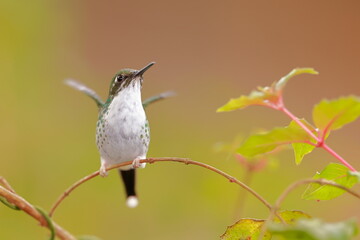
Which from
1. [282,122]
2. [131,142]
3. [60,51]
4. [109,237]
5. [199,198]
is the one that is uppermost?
[282,122]

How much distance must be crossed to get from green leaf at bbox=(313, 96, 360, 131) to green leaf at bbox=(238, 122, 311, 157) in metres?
0.02

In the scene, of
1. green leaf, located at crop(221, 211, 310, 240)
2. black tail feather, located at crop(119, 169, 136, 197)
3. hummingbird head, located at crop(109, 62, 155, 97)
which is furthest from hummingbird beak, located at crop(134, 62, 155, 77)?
green leaf, located at crop(221, 211, 310, 240)

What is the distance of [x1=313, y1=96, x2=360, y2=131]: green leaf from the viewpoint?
16.7 inches

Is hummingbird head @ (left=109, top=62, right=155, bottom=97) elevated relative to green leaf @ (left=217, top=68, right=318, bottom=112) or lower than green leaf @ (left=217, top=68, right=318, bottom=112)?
elevated

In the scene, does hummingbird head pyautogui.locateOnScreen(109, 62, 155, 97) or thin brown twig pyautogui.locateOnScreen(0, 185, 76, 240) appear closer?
thin brown twig pyautogui.locateOnScreen(0, 185, 76, 240)

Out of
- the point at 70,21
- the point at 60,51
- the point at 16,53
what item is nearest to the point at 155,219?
the point at 16,53

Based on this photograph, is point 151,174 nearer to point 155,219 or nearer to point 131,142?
point 155,219

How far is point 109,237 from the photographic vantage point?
7.09 feet

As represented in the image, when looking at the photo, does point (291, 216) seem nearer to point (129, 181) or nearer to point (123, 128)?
point (123, 128)

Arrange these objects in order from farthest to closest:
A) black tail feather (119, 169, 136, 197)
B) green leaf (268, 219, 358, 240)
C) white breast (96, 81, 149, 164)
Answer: black tail feather (119, 169, 136, 197)
white breast (96, 81, 149, 164)
green leaf (268, 219, 358, 240)

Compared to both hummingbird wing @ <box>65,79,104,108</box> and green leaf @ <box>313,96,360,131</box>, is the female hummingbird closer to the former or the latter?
hummingbird wing @ <box>65,79,104,108</box>

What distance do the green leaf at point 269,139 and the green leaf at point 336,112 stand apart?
2 centimetres

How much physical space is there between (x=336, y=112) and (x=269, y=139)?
0.20 feet

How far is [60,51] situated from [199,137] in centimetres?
104
